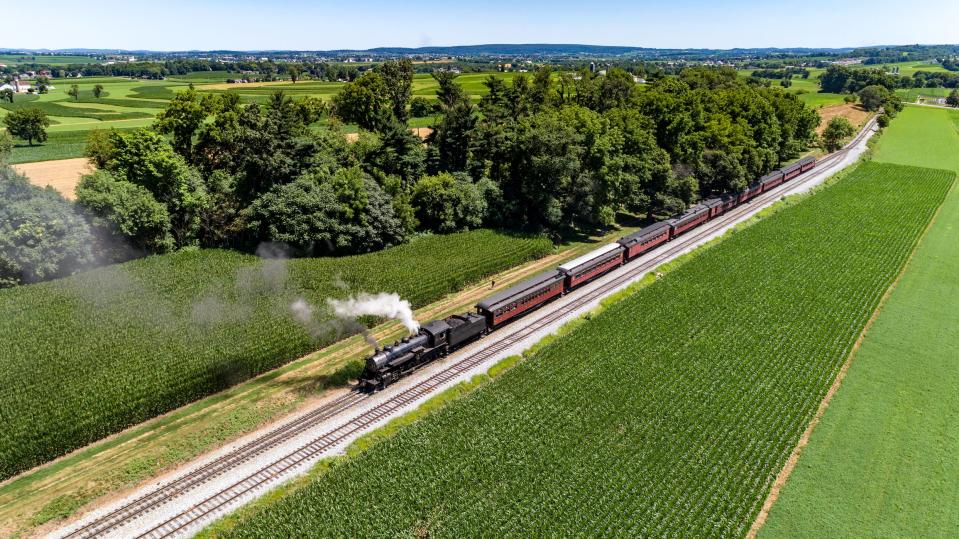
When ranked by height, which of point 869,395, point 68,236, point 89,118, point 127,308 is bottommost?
point 869,395

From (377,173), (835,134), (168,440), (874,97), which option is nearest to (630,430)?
(168,440)

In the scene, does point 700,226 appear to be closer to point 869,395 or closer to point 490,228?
point 490,228

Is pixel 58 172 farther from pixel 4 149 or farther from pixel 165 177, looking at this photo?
pixel 165 177

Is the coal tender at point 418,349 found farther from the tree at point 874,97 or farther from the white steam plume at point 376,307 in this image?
the tree at point 874,97

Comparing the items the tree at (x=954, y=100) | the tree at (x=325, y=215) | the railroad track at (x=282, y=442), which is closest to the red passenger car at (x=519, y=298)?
the railroad track at (x=282, y=442)

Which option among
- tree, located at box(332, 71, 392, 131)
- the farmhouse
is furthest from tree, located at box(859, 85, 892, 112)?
the farmhouse

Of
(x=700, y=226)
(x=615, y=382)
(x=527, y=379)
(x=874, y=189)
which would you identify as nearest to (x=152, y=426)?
(x=527, y=379)
